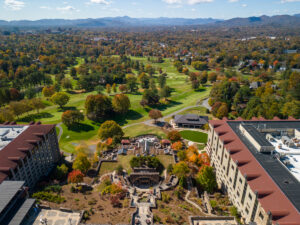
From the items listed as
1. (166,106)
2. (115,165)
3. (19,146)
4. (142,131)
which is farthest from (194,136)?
(19,146)

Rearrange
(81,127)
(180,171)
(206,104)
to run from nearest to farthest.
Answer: (180,171)
(81,127)
(206,104)

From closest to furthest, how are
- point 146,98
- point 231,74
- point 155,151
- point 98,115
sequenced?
point 155,151 → point 98,115 → point 146,98 → point 231,74

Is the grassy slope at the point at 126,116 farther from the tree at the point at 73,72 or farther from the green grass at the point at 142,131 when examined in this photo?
the tree at the point at 73,72

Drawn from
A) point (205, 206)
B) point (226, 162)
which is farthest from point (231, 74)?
point (205, 206)

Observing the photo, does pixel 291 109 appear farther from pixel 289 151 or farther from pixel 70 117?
pixel 70 117

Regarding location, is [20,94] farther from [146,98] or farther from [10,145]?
[10,145]

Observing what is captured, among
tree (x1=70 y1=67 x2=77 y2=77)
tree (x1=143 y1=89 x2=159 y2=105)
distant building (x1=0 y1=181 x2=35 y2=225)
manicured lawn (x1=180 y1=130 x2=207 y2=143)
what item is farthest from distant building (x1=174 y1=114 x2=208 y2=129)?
tree (x1=70 y1=67 x2=77 y2=77)
